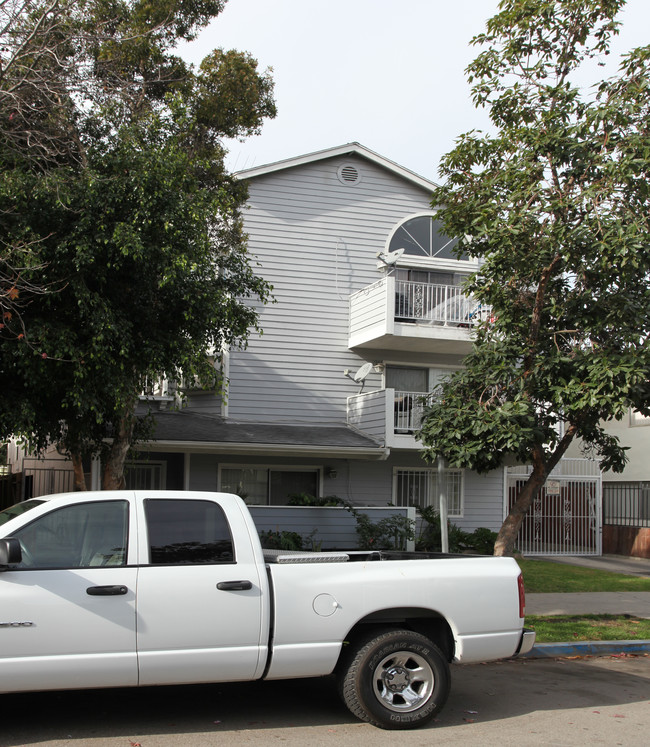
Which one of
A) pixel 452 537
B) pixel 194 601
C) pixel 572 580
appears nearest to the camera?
pixel 194 601

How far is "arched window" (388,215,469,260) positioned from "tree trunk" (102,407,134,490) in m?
10.5

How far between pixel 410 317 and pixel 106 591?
554 inches

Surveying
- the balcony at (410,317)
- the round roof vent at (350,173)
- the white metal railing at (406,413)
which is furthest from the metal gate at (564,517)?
the round roof vent at (350,173)

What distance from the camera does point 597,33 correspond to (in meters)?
11.9

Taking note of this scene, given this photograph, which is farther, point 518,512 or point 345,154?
point 345,154

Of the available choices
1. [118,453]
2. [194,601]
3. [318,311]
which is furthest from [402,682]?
[318,311]

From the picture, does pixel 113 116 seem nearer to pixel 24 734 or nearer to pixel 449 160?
pixel 449 160

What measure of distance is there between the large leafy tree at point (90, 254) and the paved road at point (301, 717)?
4.10 m

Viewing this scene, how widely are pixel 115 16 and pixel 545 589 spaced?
12.2 meters

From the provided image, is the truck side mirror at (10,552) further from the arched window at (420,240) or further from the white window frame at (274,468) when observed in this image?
the arched window at (420,240)

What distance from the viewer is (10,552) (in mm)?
5426

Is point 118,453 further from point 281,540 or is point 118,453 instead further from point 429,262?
point 429,262

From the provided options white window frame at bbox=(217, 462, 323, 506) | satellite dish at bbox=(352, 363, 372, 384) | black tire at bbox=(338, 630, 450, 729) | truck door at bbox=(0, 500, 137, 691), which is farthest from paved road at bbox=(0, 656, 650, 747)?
white window frame at bbox=(217, 462, 323, 506)

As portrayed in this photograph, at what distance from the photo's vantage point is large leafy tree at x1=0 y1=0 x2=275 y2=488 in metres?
9.84
